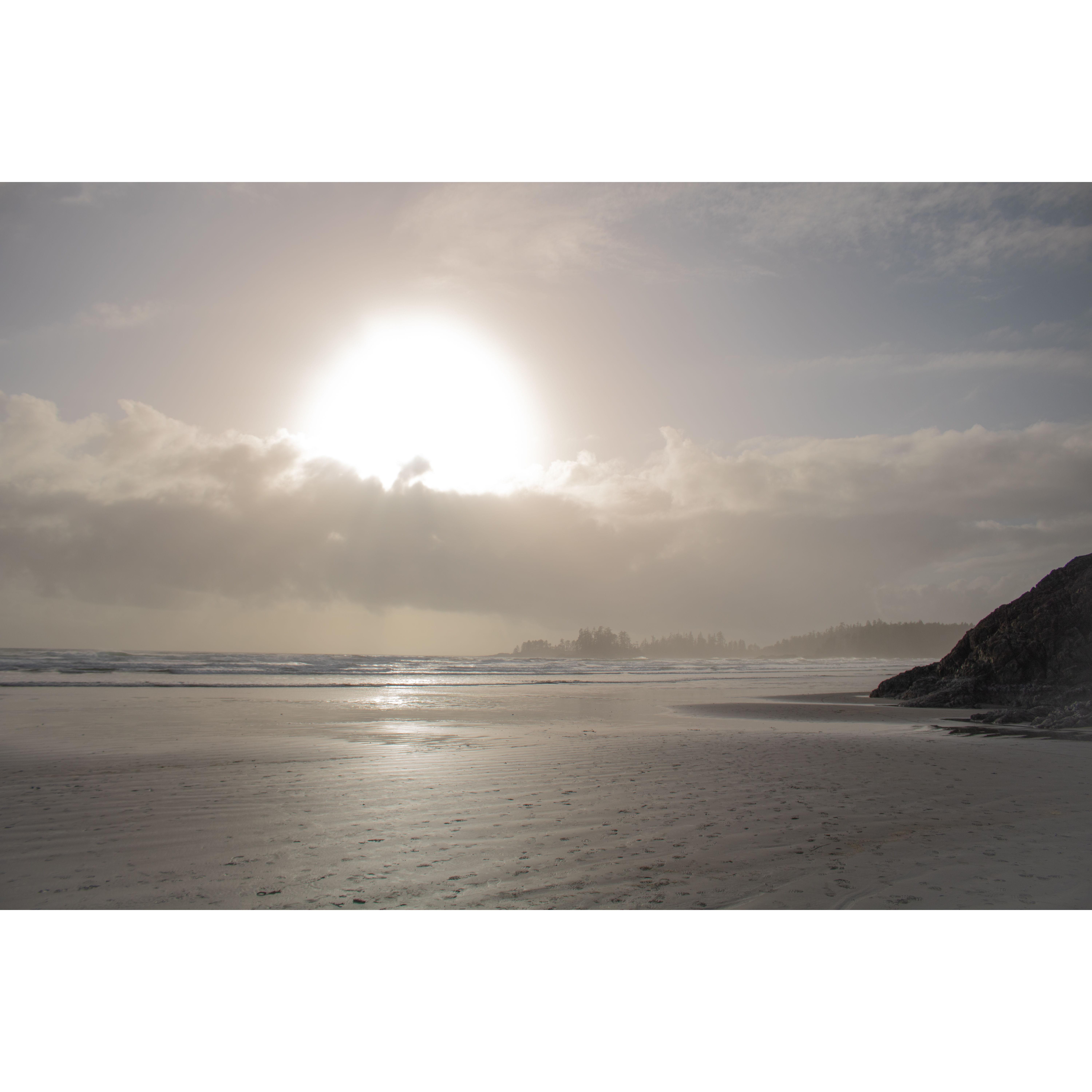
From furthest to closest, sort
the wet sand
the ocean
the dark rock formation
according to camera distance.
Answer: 1. the ocean
2. the dark rock formation
3. the wet sand

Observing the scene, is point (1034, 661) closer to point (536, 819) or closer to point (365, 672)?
point (536, 819)

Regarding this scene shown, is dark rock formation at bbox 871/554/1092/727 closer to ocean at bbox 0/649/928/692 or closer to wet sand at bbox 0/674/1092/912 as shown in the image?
wet sand at bbox 0/674/1092/912

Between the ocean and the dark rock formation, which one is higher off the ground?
the dark rock formation

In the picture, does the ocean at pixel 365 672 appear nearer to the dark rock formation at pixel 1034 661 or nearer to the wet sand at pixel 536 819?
the dark rock formation at pixel 1034 661

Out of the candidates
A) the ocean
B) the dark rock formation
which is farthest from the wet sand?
the ocean

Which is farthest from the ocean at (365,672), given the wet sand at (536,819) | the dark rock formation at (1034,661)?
the wet sand at (536,819)
